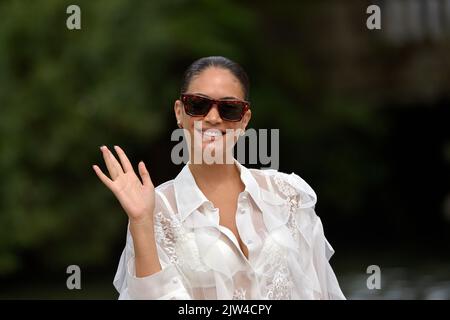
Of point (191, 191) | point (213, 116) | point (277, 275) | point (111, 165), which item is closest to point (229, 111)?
point (213, 116)

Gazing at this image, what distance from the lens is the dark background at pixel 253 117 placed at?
12.7 m

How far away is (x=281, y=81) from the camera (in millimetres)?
18719

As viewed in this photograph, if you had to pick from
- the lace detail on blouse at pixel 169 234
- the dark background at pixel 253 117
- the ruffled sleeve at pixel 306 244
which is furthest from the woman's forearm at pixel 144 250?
the dark background at pixel 253 117

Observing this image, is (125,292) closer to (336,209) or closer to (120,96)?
(120,96)

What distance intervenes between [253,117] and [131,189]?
13821 mm

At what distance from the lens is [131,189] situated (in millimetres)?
3027

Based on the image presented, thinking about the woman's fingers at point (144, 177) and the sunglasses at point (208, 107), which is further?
the sunglasses at point (208, 107)

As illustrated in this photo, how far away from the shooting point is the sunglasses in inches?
128

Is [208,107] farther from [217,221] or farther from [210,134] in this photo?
[217,221]

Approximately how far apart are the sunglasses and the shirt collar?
0.74 ft

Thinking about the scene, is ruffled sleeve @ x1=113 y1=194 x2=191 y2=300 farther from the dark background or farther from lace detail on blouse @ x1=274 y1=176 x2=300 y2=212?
the dark background

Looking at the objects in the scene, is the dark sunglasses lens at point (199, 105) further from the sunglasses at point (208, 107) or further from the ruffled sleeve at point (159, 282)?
the ruffled sleeve at point (159, 282)

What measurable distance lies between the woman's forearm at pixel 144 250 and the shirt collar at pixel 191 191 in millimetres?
218

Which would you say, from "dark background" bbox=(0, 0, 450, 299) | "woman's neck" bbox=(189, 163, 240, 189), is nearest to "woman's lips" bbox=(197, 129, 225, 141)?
"woman's neck" bbox=(189, 163, 240, 189)
